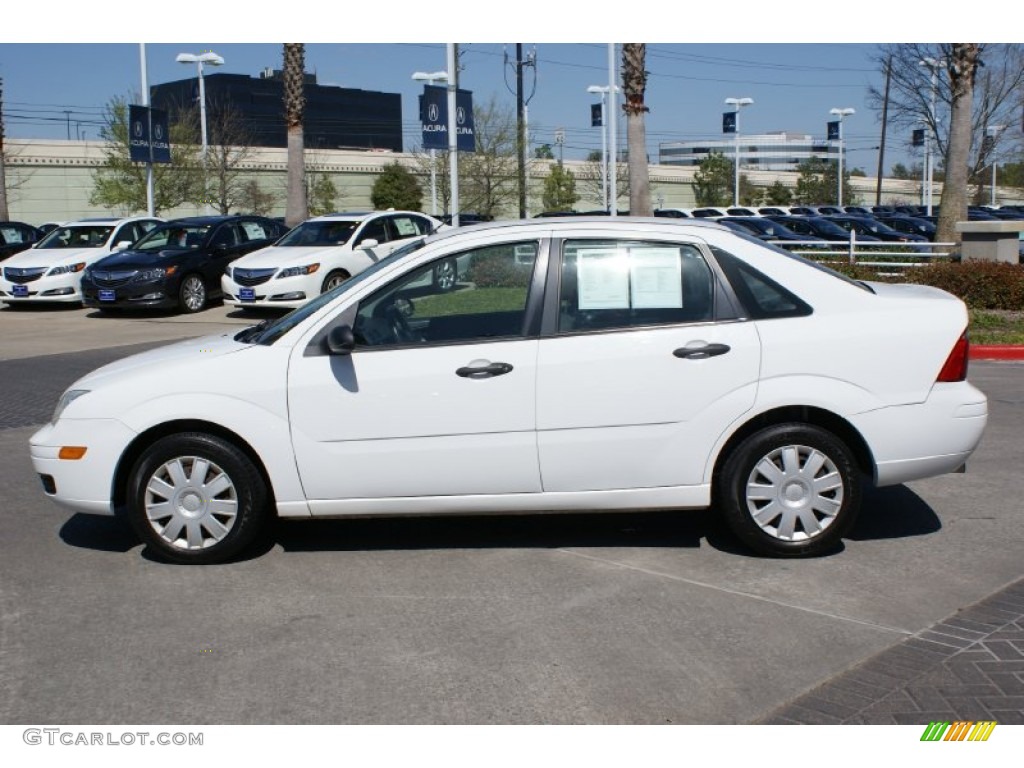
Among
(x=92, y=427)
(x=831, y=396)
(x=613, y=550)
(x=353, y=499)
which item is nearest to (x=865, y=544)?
(x=831, y=396)

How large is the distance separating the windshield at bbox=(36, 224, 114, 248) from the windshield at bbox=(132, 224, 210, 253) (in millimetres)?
2168

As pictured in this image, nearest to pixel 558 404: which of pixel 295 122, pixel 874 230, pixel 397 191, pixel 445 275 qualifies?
pixel 445 275

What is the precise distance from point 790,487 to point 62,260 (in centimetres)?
1926

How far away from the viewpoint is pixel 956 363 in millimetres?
5875

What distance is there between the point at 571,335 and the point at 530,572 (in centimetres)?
120

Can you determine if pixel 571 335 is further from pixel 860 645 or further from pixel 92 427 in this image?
pixel 92 427

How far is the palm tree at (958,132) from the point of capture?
2288 centimetres

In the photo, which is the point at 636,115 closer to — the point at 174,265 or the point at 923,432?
the point at 174,265

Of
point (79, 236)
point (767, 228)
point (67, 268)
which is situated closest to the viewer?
point (67, 268)

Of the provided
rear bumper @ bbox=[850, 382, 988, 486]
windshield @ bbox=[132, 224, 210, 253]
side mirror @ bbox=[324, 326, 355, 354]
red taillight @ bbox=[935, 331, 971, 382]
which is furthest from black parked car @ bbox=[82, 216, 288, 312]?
red taillight @ bbox=[935, 331, 971, 382]

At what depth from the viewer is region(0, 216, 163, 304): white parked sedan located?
21688mm

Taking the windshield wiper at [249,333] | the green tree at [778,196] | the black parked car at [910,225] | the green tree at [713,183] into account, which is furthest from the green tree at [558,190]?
the windshield wiper at [249,333]

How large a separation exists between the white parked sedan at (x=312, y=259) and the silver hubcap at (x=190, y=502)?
1173 centimetres

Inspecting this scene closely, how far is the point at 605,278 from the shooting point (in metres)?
5.90
